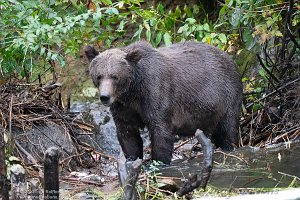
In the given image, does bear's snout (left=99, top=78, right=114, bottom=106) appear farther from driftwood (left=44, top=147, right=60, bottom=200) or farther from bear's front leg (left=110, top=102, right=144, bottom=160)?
driftwood (left=44, top=147, right=60, bottom=200)

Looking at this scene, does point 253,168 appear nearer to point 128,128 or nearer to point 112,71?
point 128,128

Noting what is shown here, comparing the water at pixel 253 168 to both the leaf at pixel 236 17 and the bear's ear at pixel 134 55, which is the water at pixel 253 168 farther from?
the leaf at pixel 236 17

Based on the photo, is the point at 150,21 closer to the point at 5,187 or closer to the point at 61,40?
the point at 61,40

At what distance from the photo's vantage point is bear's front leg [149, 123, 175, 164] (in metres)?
9.56

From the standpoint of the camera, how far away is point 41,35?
1020cm

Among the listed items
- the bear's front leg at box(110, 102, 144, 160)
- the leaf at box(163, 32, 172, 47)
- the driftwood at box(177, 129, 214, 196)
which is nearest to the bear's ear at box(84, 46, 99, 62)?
the bear's front leg at box(110, 102, 144, 160)

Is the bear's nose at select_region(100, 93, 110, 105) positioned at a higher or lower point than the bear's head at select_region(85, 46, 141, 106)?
lower

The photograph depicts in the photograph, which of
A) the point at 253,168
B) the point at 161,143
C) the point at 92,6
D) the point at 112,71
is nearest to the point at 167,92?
the point at 161,143

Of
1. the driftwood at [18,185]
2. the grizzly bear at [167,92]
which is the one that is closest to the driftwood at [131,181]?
the driftwood at [18,185]

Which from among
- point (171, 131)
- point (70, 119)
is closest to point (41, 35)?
point (70, 119)

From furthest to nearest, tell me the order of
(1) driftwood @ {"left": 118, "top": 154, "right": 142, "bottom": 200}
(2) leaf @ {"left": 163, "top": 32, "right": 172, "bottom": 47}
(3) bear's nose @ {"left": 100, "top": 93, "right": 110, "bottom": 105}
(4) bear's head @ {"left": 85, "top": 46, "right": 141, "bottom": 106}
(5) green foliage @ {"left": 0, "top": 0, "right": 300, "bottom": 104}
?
(2) leaf @ {"left": 163, "top": 32, "right": 172, "bottom": 47}
(5) green foliage @ {"left": 0, "top": 0, "right": 300, "bottom": 104}
(4) bear's head @ {"left": 85, "top": 46, "right": 141, "bottom": 106}
(3) bear's nose @ {"left": 100, "top": 93, "right": 110, "bottom": 105}
(1) driftwood @ {"left": 118, "top": 154, "right": 142, "bottom": 200}

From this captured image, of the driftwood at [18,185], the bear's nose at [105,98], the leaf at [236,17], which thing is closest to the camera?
the driftwood at [18,185]

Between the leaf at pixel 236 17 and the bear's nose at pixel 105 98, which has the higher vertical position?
the leaf at pixel 236 17

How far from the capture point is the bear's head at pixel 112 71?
903 cm
